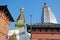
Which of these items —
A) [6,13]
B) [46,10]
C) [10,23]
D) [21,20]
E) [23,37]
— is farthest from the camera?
[21,20]

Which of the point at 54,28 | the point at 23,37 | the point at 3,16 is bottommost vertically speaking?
the point at 23,37

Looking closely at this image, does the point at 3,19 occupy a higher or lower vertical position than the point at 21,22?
higher

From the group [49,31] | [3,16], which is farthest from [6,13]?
[49,31]

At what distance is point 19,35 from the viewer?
34.2 meters

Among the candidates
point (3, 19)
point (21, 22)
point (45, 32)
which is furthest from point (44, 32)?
point (21, 22)

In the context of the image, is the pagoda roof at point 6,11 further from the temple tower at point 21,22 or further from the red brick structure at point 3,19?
the temple tower at point 21,22

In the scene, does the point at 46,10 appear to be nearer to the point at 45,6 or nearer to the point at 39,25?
the point at 45,6

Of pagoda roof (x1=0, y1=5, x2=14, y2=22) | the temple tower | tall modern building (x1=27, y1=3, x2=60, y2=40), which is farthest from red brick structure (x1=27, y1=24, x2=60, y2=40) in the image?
the temple tower

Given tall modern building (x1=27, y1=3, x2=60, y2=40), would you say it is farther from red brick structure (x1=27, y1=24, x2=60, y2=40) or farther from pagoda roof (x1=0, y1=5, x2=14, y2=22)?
pagoda roof (x1=0, y1=5, x2=14, y2=22)

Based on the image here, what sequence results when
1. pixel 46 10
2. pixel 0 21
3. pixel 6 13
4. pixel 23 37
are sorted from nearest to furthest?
pixel 0 21 → pixel 6 13 → pixel 23 37 → pixel 46 10

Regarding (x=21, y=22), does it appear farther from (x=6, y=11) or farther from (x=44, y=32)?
(x=44, y=32)

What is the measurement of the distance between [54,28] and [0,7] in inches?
361

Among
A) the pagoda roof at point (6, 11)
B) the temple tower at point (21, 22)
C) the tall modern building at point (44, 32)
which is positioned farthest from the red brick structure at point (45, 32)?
the temple tower at point (21, 22)

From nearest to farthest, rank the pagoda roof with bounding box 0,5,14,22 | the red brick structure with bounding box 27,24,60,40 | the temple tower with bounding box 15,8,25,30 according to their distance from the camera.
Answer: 1. the pagoda roof with bounding box 0,5,14,22
2. the red brick structure with bounding box 27,24,60,40
3. the temple tower with bounding box 15,8,25,30
